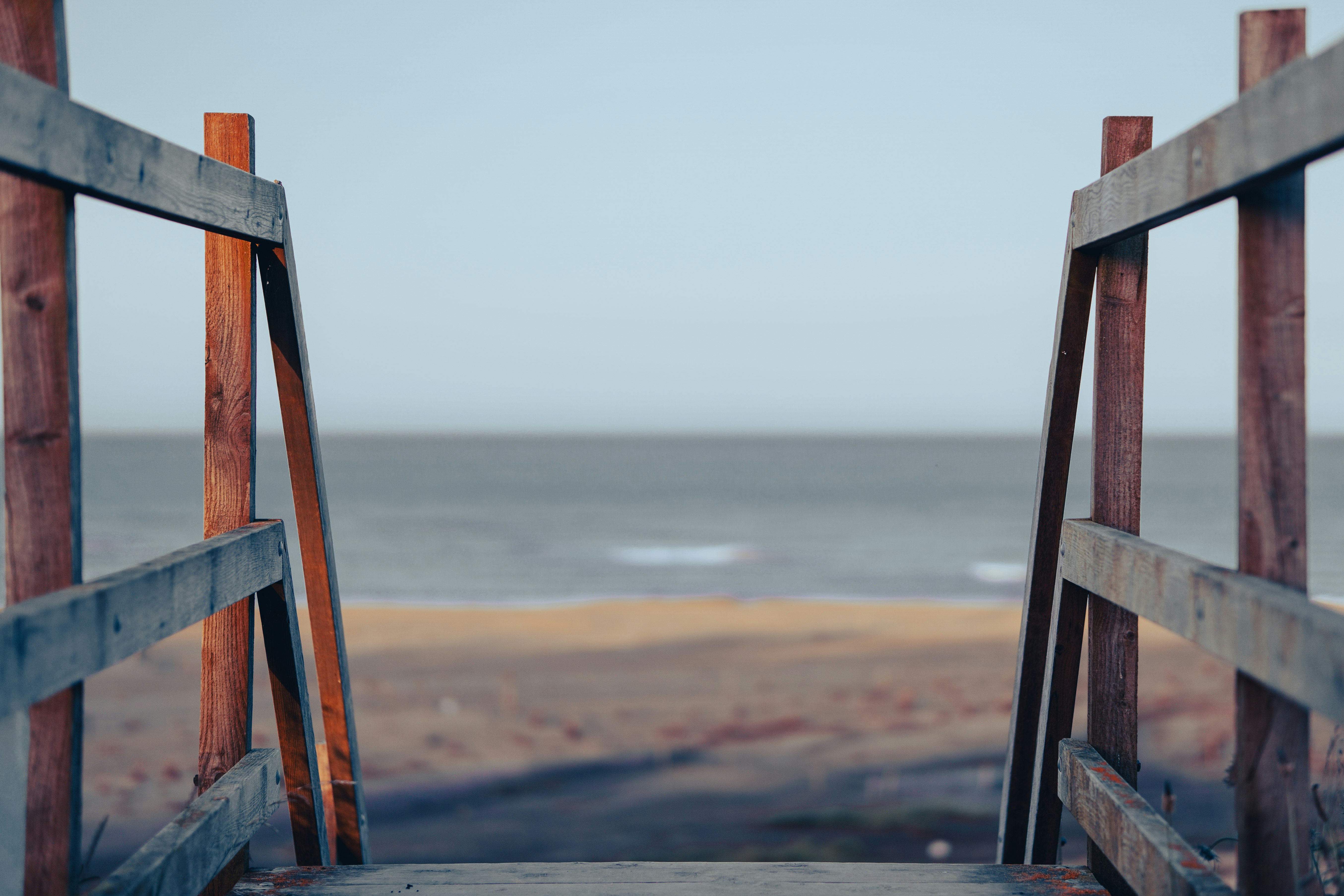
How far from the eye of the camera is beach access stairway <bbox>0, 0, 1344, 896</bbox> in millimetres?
1320

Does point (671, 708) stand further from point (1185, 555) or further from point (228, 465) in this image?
point (1185, 555)

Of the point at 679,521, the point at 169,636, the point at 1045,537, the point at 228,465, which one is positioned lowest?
the point at 679,521

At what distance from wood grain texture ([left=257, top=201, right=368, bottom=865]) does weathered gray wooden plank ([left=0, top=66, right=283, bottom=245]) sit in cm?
24

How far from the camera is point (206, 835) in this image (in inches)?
71.1

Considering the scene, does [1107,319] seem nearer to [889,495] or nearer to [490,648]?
[490,648]

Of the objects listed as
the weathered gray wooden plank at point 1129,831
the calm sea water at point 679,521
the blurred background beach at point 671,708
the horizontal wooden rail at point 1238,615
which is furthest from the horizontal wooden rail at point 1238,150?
the calm sea water at point 679,521

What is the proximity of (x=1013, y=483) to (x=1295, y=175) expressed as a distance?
1716 inches

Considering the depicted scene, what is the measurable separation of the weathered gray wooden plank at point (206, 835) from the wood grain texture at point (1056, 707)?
1.83 m

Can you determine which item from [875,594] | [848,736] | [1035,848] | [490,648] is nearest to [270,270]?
[1035,848]

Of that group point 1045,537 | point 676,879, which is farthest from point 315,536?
point 1045,537

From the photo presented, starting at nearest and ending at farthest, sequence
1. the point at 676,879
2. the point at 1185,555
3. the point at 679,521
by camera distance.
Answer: the point at 1185,555 → the point at 676,879 → the point at 679,521

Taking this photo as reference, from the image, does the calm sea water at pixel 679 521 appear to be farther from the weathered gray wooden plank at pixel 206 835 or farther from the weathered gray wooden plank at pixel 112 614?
the weathered gray wooden plank at pixel 112 614

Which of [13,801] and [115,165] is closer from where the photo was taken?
[13,801]

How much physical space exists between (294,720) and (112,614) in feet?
3.18
